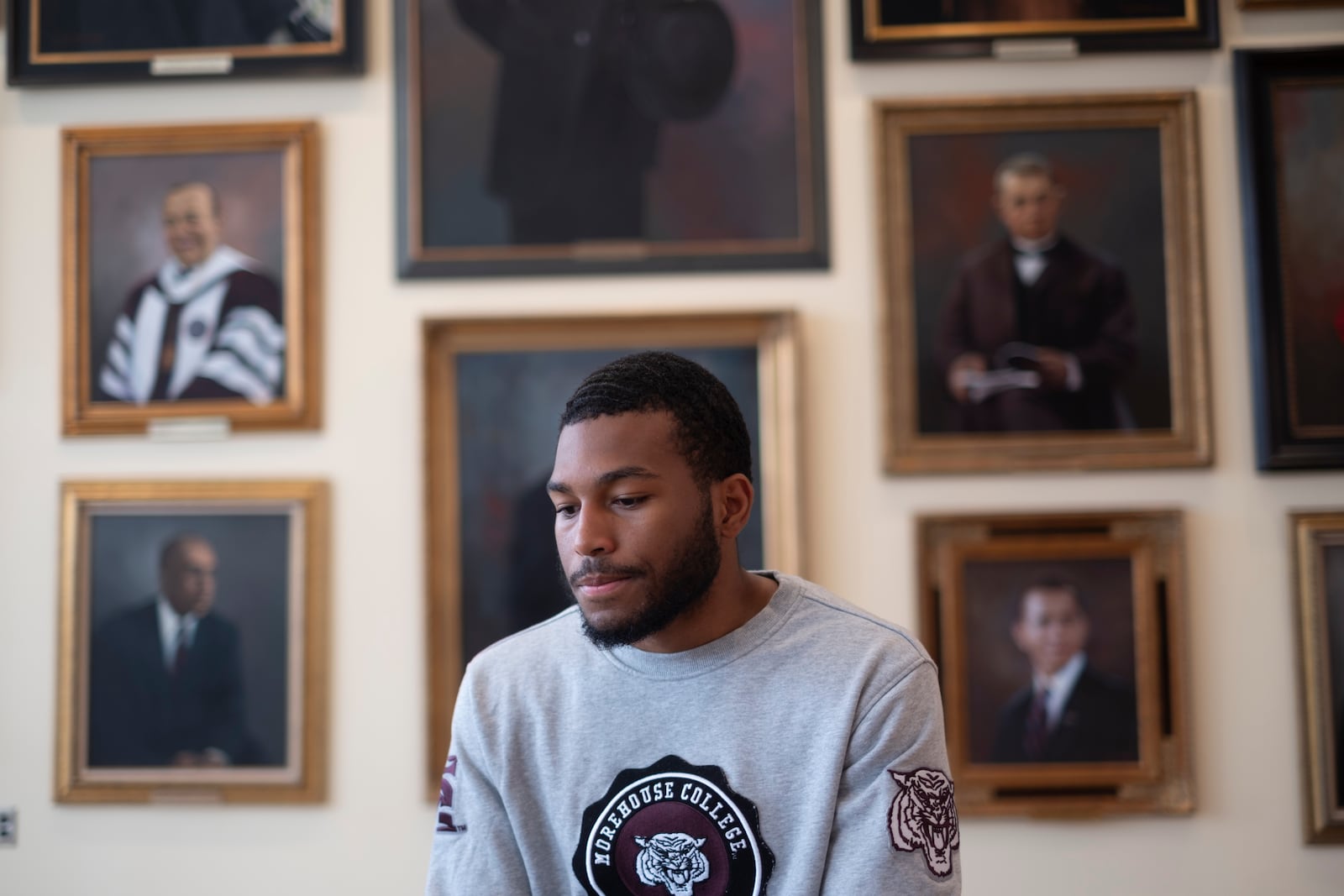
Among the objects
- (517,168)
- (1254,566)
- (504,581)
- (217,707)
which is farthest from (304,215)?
(1254,566)

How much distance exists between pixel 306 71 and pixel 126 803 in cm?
201

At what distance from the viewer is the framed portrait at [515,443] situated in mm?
3154

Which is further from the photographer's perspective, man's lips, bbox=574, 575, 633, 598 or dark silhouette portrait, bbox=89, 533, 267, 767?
dark silhouette portrait, bbox=89, 533, 267, 767

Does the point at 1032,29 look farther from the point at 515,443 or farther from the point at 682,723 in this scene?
the point at 682,723

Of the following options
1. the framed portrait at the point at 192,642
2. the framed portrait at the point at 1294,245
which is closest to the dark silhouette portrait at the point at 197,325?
the framed portrait at the point at 192,642

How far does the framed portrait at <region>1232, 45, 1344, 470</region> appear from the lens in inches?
123

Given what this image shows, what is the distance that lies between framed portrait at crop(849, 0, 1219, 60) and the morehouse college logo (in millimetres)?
2135

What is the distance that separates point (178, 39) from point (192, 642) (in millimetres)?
1642

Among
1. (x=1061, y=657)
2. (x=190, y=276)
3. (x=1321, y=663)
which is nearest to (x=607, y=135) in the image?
(x=190, y=276)

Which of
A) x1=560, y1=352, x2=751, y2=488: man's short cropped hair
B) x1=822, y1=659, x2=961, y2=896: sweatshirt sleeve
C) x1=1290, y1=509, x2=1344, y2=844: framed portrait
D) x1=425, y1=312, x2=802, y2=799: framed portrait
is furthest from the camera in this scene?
x1=425, y1=312, x2=802, y2=799: framed portrait

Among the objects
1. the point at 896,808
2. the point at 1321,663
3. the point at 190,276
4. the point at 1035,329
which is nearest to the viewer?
the point at 896,808

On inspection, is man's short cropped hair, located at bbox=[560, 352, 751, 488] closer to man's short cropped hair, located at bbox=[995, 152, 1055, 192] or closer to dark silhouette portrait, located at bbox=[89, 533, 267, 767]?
man's short cropped hair, located at bbox=[995, 152, 1055, 192]

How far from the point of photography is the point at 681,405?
1.89m

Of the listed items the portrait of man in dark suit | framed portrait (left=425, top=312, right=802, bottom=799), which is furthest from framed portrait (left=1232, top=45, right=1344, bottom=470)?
framed portrait (left=425, top=312, right=802, bottom=799)
